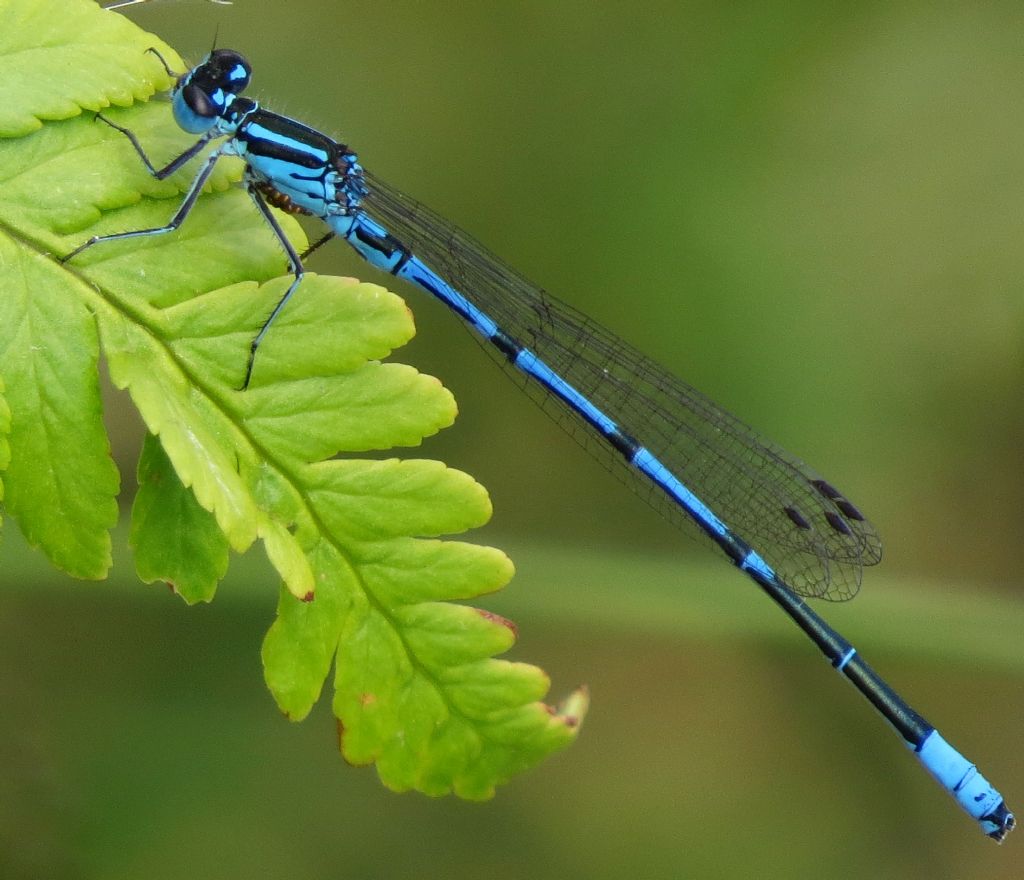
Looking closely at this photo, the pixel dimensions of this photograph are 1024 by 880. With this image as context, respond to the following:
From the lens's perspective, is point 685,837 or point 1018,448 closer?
point 685,837

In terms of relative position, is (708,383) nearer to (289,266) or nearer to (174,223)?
(289,266)

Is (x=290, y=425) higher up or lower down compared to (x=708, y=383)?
A: lower down

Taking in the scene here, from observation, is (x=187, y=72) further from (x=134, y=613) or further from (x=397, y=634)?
(x=134, y=613)

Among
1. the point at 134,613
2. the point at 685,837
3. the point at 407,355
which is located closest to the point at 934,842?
the point at 685,837

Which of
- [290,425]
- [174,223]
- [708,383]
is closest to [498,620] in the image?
[290,425]

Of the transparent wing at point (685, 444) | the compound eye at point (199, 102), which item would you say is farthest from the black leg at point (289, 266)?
the transparent wing at point (685, 444)

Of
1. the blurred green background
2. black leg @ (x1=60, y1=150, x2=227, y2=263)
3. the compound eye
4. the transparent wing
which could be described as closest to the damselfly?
the transparent wing
